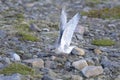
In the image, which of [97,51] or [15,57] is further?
[97,51]

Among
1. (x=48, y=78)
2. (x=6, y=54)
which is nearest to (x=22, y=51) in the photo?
(x=6, y=54)

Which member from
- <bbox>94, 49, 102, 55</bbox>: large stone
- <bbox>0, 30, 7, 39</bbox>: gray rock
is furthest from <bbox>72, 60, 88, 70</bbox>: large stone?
<bbox>0, 30, 7, 39</bbox>: gray rock

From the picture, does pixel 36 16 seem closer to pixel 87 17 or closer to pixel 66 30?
pixel 87 17

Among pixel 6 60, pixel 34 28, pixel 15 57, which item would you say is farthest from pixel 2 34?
pixel 6 60

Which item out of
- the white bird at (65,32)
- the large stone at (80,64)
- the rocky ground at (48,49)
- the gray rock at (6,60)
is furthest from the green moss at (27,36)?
the large stone at (80,64)

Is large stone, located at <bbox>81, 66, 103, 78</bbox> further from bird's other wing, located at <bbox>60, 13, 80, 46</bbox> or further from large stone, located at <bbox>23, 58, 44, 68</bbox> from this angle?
bird's other wing, located at <bbox>60, 13, 80, 46</bbox>

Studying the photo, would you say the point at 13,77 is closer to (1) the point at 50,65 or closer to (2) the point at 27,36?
(1) the point at 50,65

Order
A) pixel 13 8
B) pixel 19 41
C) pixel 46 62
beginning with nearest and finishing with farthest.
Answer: pixel 46 62, pixel 19 41, pixel 13 8
